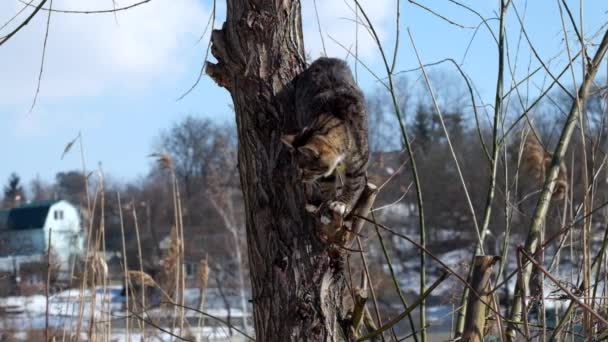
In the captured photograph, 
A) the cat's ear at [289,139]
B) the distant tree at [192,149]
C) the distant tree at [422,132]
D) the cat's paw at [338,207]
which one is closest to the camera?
the cat's ear at [289,139]

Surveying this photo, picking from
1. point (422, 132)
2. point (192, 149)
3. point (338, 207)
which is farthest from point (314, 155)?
point (192, 149)

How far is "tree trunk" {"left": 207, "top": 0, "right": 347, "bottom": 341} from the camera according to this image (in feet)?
6.20

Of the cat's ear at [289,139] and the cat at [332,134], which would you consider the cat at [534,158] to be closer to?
the cat at [332,134]

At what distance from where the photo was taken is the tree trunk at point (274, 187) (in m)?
1.89

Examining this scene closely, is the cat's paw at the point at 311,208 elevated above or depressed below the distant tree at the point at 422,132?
below

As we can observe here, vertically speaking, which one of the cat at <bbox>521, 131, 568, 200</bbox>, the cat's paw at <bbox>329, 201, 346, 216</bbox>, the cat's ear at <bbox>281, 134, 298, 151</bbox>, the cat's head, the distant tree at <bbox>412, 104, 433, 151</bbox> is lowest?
the cat's paw at <bbox>329, 201, 346, 216</bbox>

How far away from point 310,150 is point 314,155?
14 mm

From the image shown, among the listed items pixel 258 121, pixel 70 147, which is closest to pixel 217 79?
pixel 258 121

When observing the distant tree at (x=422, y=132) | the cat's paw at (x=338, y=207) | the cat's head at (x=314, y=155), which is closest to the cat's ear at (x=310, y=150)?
the cat's head at (x=314, y=155)

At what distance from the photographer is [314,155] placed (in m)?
1.71

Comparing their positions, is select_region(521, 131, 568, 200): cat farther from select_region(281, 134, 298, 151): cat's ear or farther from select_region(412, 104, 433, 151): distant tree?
select_region(281, 134, 298, 151): cat's ear

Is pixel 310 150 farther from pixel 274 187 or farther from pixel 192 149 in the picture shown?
pixel 192 149

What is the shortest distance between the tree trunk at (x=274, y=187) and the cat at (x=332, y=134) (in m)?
0.07

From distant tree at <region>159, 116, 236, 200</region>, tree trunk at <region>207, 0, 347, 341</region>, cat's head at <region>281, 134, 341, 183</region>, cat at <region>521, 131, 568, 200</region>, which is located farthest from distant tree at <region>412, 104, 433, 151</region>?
distant tree at <region>159, 116, 236, 200</region>
